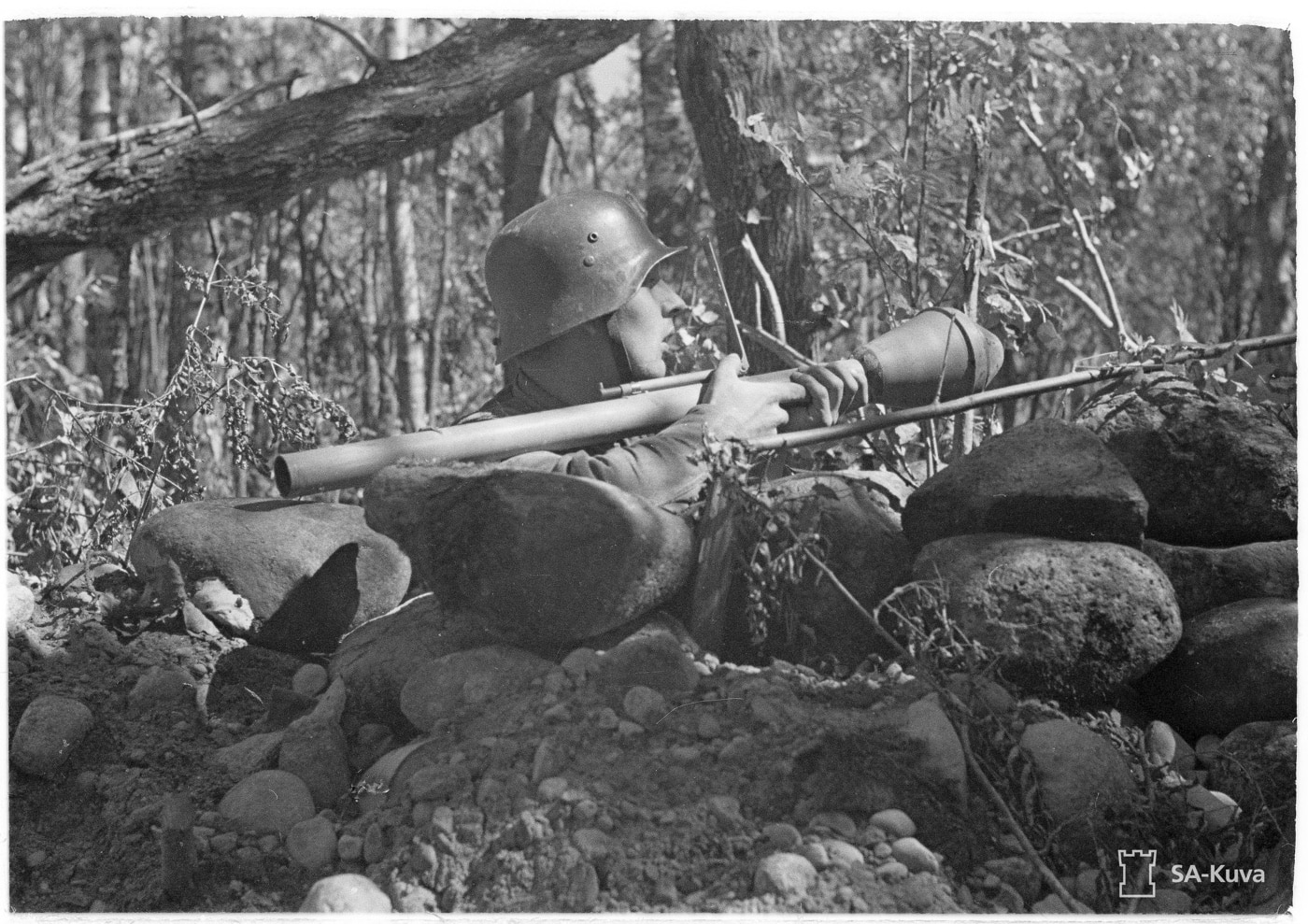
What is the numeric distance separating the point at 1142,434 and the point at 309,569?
2.28 m

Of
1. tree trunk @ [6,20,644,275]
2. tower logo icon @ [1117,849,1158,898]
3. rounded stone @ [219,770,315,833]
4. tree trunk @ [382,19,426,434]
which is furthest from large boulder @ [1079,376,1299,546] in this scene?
tree trunk @ [382,19,426,434]

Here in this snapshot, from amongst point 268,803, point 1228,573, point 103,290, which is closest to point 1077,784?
point 1228,573

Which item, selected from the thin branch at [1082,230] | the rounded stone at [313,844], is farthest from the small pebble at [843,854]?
the thin branch at [1082,230]

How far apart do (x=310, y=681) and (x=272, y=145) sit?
2.76m

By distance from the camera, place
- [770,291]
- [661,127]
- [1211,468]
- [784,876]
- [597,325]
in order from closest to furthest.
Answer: [784,876] < [1211,468] < [597,325] < [770,291] < [661,127]

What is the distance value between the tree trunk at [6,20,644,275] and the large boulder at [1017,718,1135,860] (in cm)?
353

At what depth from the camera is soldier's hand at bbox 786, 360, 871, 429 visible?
3635mm

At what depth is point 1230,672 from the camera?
3.13 meters

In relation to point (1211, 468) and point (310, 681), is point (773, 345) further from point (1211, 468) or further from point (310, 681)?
point (310, 681)

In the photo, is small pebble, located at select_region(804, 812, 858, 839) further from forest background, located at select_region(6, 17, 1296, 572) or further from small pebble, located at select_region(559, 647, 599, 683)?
forest background, located at select_region(6, 17, 1296, 572)

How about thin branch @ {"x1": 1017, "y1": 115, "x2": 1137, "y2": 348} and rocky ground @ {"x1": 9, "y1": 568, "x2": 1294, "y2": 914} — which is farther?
thin branch @ {"x1": 1017, "y1": 115, "x2": 1137, "y2": 348}

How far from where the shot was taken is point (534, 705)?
9.65 ft

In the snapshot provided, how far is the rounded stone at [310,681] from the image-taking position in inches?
133

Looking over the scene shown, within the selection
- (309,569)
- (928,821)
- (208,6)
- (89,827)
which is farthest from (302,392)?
(928,821)
